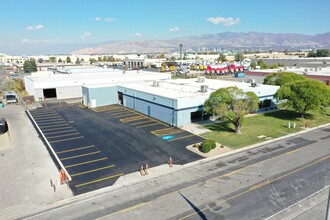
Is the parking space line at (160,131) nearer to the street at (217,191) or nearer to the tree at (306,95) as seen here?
the street at (217,191)

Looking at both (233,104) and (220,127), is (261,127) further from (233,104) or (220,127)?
(233,104)

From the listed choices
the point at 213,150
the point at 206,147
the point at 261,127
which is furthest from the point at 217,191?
the point at 261,127

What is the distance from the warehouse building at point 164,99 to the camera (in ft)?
120

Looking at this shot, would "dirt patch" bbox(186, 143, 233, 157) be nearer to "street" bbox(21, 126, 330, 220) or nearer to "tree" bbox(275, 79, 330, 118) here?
"street" bbox(21, 126, 330, 220)

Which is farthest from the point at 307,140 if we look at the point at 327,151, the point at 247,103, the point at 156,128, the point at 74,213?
the point at 74,213

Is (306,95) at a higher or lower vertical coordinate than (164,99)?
higher

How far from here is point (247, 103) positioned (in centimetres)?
3303

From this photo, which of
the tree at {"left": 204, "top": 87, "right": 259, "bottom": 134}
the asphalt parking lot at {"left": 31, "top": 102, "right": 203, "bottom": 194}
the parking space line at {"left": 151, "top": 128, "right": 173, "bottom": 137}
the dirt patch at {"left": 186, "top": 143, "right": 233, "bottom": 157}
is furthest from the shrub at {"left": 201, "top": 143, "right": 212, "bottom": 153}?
the parking space line at {"left": 151, "top": 128, "right": 173, "bottom": 137}

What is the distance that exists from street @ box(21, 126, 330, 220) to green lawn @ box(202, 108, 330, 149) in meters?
4.14

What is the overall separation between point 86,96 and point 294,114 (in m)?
37.3

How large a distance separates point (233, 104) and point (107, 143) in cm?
1596

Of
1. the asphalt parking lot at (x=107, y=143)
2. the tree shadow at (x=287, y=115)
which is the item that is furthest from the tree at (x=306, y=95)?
the asphalt parking lot at (x=107, y=143)

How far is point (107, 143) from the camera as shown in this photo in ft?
99.1

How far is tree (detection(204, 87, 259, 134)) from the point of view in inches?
1272
